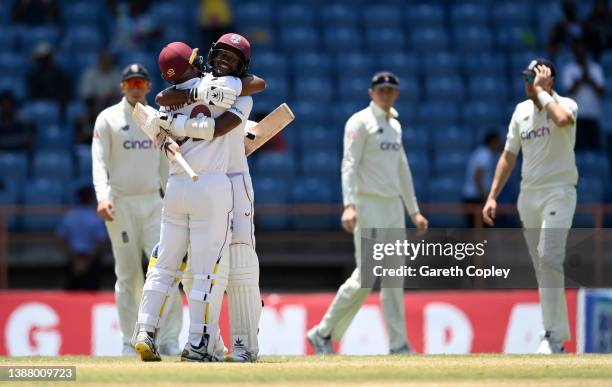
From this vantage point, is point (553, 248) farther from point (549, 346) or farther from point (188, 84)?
point (188, 84)

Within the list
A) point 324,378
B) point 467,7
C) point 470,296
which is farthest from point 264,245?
point 324,378

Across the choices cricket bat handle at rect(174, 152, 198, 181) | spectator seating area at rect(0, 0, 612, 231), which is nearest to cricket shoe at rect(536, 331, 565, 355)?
cricket bat handle at rect(174, 152, 198, 181)

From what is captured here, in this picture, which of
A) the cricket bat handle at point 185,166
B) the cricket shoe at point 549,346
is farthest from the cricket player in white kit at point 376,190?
the cricket bat handle at point 185,166

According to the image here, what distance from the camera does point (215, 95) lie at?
9.34 m

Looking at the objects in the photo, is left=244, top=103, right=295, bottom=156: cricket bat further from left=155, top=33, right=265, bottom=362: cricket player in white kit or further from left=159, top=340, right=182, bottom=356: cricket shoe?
left=159, top=340, right=182, bottom=356: cricket shoe

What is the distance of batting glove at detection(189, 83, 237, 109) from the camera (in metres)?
9.34

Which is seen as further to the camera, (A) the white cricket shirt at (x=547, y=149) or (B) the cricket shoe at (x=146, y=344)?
(A) the white cricket shirt at (x=547, y=149)

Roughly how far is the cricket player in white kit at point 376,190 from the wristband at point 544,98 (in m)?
1.63

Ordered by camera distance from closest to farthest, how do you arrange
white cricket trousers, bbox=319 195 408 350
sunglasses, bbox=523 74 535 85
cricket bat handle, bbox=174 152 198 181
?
1. cricket bat handle, bbox=174 152 198 181
2. sunglasses, bbox=523 74 535 85
3. white cricket trousers, bbox=319 195 408 350

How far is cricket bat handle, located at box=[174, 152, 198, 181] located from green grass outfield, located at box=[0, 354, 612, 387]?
1.17 meters

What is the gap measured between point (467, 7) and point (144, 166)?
10286 mm

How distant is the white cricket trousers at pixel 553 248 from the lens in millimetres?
11539

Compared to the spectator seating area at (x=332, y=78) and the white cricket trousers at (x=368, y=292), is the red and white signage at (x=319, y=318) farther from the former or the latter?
the white cricket trousers at (x=368, y=292)

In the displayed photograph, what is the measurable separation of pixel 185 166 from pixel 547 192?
140 inches
